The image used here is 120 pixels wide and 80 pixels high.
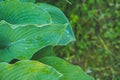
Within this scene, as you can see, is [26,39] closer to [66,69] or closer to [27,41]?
[27,41]

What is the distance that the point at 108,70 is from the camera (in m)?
2.43

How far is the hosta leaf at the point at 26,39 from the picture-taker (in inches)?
41.4

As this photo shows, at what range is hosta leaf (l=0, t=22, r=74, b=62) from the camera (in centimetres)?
105

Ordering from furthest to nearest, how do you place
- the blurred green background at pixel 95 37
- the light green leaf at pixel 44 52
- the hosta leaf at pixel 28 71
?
the blurred green background at pixel 95 37, the light green leaf at pixel 44 52, the hosta leaf at pixel 28 71

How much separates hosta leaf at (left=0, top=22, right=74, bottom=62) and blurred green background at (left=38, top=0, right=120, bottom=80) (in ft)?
4.41

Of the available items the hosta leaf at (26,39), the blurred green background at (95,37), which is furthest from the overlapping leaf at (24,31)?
the blurred green background at (95,37)

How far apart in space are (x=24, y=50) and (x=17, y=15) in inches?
5.3

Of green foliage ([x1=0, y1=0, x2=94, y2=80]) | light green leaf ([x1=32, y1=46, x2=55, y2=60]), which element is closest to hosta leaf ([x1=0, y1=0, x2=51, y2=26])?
green foliage ([x1=0, y1=0, x2=94, y2=80])

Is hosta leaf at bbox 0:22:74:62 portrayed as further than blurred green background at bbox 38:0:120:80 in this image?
No

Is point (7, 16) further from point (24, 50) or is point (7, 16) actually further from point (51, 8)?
point (51, 8)

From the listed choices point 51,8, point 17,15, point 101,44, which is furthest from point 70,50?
point 17,15

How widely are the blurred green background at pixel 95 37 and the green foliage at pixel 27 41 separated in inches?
48.4

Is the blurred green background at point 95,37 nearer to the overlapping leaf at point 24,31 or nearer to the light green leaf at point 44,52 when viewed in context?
the light green leaf at point 44,52

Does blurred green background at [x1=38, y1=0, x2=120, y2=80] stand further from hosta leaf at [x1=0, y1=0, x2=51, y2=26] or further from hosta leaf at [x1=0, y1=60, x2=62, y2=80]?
hosta leaf at [x1=0, y1=60, x2=62, y2=80]
